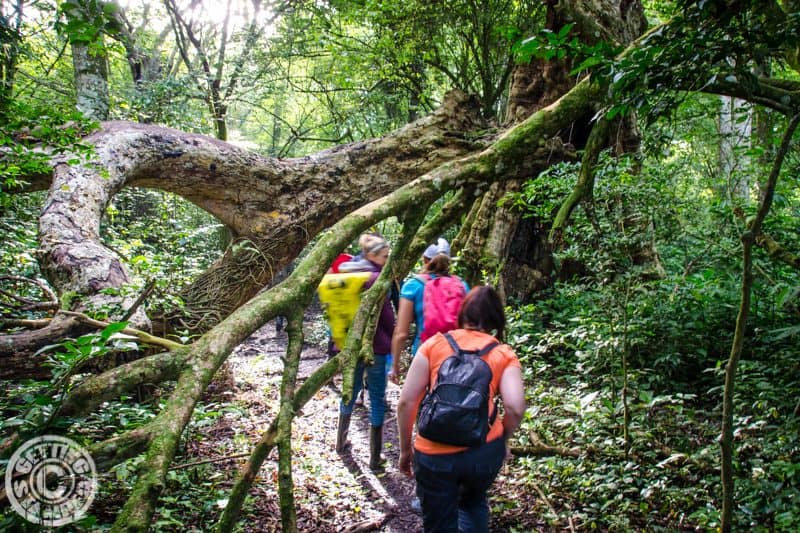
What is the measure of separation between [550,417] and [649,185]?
93.8 inches

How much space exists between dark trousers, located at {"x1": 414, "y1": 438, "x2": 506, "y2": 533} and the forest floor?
127 centimetres

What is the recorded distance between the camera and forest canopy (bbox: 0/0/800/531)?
2.44 m

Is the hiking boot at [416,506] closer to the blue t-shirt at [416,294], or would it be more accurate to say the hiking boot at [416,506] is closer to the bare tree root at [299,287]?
the blue t-shirt at [416,294]

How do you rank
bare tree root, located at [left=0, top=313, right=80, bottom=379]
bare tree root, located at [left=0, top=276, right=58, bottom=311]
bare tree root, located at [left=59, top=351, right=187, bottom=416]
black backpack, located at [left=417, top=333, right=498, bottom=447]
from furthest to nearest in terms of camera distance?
1. bare tree root, located at [left=0, top=276, right=58, bottom=311]
2. bare tree root, located at [left=0, top=313, right=80, bottom=379]
3. black backpack, located at [left=417, top=333, right=498, bottom=447]
4. bare tree root, located at [left=59, top=351, right=187, bottom=416]

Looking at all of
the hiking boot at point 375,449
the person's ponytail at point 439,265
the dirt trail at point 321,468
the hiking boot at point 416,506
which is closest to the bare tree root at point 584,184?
the person's ponytail at point 439,265

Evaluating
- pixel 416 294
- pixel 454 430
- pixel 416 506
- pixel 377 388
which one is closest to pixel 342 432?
pixel 377 388

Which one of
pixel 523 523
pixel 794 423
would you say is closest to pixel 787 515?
pixel 794 423

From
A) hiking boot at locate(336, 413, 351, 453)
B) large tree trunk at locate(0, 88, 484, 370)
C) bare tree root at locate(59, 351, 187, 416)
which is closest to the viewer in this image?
bare tree root at locate(59, 351, 187, 416)

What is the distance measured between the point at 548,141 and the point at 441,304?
4304mm

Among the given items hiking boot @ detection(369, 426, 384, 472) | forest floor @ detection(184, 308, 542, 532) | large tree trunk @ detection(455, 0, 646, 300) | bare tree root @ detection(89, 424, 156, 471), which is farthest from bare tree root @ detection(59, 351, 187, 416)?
large tree trunk @ detection(455, 0, 646, 300)

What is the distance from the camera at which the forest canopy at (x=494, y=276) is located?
2.44m

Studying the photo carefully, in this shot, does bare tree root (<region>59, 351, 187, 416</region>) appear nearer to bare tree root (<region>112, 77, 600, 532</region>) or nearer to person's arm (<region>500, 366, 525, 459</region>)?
bare tree root (<region>112, 77, 600, 532</region>)

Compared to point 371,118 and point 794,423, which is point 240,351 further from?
point 794,423

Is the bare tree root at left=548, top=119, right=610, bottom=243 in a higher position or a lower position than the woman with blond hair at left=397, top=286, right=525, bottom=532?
higher
